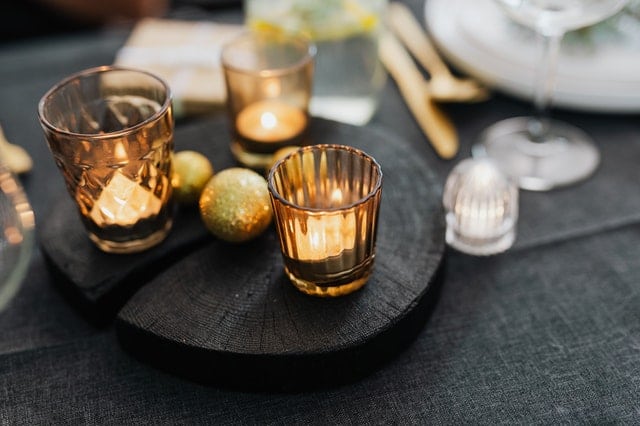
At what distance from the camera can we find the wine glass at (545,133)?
67cm

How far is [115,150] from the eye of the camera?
21.1 inches

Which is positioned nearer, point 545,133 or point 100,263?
point 100,263

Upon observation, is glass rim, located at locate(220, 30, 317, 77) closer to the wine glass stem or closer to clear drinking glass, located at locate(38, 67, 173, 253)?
clear drinking glass, located at locate(38, 67, 173, 253)

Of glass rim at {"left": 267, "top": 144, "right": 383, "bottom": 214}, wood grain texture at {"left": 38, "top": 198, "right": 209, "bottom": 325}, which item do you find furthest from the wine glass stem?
wood grain texture at {"left": 38, "top": 198, "right": 209, "bottom": 325}

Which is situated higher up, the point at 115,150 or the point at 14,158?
the point at 115,150

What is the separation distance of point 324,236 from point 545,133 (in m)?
0.39

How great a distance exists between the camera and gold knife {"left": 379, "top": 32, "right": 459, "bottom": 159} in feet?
2.54

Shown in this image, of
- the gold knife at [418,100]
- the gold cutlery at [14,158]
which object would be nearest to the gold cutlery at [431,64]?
the gold knife at [418,100]

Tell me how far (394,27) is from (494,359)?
57cm

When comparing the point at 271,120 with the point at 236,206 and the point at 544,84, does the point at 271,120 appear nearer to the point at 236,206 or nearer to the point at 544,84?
the point at 236,206

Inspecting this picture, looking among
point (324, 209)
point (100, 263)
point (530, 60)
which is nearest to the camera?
point (324, 209)

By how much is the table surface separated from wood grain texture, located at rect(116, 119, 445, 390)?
0.02m

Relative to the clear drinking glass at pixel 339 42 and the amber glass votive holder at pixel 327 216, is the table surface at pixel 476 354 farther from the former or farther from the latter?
the clear drinking glass at pixel 339 42

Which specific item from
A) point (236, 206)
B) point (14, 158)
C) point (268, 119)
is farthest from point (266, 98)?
point (14, 158)
